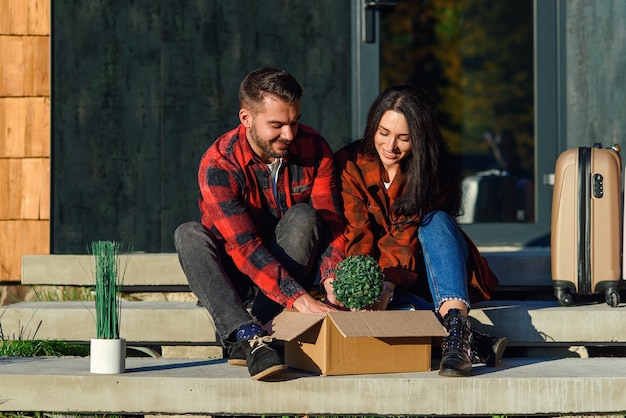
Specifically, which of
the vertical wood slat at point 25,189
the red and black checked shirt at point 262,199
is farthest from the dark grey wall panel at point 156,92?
the red and black checked shirt at point 262,199

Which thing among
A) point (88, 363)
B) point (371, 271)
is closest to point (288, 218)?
point (371, 271)

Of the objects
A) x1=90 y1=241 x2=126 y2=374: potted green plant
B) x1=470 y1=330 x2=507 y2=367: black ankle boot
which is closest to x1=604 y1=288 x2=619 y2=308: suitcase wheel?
x1=470 y1=330 x2=507 y2=367: black ankle boot

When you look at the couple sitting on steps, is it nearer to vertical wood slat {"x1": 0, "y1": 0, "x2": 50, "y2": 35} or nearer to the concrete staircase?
the concrete staircase

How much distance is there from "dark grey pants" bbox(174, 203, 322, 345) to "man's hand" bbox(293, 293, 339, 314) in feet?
0.50

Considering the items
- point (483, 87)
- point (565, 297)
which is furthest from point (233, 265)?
point (483, 87)

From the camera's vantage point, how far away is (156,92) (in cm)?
540

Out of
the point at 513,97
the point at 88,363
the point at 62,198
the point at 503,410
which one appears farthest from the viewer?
the point at 513,97

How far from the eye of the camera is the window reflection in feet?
19.2

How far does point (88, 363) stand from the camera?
12.2 ft

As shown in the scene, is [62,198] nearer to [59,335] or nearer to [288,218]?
[59,335]

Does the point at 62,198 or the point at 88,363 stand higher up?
the point at 62,198

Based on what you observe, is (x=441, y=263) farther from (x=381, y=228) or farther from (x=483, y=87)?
(x=483, y=87)

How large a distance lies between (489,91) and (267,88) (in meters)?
2.55

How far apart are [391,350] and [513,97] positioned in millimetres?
2826
